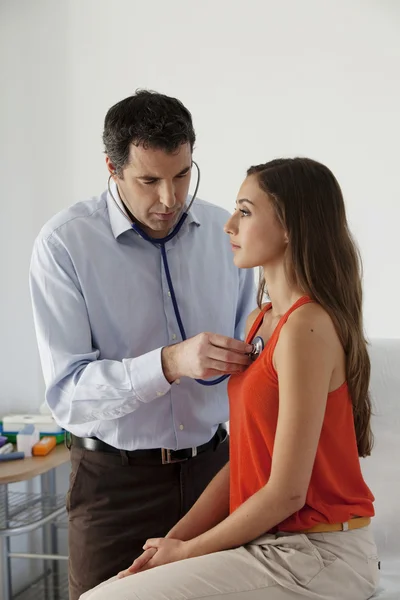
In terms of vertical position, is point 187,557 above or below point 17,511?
above

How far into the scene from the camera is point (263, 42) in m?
2.68

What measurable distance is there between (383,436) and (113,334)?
2.42 feet

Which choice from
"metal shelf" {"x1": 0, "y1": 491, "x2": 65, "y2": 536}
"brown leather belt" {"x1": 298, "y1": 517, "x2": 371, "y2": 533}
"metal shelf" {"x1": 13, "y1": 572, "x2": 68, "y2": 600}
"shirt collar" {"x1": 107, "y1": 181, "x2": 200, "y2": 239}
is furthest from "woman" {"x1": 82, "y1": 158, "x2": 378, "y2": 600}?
"metal shelf" {"x1": 13, "y1": 572, "x2": 68, "y2": 600}

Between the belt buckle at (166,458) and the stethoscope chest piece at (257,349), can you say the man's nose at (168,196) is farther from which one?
the belt buckle at (166,458)

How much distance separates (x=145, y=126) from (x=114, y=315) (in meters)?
0.45

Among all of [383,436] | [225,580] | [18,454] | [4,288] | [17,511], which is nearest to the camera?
[225,580]

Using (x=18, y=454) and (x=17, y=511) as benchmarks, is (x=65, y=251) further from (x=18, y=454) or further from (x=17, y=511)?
(x=17, y=511)

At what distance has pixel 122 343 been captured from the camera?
6.10 feet

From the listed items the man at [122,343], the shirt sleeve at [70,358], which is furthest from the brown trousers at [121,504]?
the shirt sleeve at [70,358]

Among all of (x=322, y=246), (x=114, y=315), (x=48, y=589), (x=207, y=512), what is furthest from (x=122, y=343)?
(x=48, y=589)

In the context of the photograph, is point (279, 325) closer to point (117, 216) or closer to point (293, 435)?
point (293, 435)

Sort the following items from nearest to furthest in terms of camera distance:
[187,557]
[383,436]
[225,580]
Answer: [225,580] < [187,557] < [383,436]

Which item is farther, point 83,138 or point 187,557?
point 83,138

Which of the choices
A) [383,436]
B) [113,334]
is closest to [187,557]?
[113,334]
